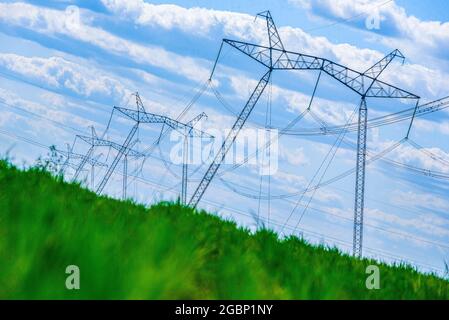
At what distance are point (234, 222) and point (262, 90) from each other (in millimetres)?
35754

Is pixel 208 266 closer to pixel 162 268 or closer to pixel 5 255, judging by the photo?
pixel 162 268

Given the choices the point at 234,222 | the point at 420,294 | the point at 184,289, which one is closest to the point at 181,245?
the point at 184,289

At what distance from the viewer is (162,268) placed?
4340mm

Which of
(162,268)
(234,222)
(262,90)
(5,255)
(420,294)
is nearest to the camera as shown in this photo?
(5,255)

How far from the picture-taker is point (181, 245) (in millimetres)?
5344

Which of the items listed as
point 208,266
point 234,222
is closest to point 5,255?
point 208,266

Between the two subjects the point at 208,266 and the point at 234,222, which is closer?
the point at 208,266

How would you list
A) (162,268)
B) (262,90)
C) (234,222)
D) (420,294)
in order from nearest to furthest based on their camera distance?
(162,268), (420,294), (234,222), (262,90)

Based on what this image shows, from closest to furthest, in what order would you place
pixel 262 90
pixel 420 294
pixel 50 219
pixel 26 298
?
1. pixel 26 298
2. pixel 50 219
3. pixel 420 294
4. pixel 262 90

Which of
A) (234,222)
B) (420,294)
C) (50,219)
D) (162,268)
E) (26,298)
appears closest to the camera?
(26,298)

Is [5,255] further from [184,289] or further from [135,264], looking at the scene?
[184,289]
